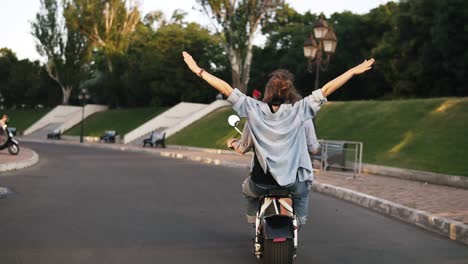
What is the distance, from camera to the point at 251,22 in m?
41.5

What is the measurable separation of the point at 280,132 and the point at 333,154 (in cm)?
1271

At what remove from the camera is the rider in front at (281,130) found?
5.04 meters

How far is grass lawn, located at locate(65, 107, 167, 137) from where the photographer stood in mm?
48562

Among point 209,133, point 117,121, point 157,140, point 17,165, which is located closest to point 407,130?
point 17,165

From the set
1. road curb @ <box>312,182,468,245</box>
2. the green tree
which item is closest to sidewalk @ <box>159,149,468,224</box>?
road curb @ <box>312,182,468,245</box>

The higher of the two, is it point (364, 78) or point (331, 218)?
point (364, 78)

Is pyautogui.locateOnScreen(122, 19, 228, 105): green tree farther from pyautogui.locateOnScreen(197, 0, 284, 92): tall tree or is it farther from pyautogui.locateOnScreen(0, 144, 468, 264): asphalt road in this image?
pyautogui.locateOnScreen(0, 144, 468, 264): asphalt road

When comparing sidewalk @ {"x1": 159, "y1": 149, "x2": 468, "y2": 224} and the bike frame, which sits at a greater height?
the bike frame

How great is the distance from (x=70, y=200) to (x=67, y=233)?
337 centimetres

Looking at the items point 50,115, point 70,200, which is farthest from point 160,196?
point 50,115

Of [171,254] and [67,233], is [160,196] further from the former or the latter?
[171,254]

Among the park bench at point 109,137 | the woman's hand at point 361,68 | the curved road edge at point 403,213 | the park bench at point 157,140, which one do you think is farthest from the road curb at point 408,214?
the park bench at point 109,137

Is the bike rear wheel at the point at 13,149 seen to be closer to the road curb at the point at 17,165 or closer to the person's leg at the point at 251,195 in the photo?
the road curb at the point at 17,165

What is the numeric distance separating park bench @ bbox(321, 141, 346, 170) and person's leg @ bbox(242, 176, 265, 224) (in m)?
11.8
